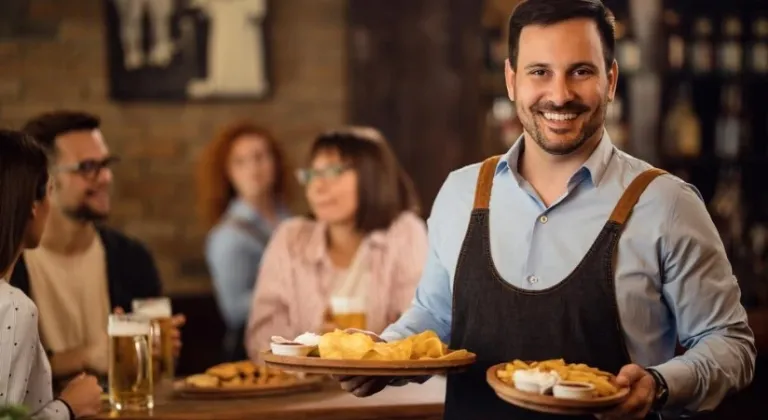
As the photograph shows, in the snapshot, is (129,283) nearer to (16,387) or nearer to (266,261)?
(266,261)

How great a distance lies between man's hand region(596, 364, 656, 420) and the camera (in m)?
2.20

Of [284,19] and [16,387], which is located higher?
[284,19]

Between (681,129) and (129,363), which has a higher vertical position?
(681,129)

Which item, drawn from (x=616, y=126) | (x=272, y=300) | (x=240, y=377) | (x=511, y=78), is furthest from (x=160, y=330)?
(x=616, y=126)

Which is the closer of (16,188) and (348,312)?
(16,188)

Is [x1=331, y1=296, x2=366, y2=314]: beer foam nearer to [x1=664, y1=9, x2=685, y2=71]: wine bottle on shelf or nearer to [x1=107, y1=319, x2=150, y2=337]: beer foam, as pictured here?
[x1=107, y1=319, x2=150, y2=337]: beer foam

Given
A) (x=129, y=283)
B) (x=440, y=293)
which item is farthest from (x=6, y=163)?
(x=129, y=283)

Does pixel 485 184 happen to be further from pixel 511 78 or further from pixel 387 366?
pixel 387 366

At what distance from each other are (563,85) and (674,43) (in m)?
4.45

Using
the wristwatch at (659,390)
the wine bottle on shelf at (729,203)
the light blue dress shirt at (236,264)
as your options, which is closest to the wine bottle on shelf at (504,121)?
the wine bottle on shelf at (729,203)

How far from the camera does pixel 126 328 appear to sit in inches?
123

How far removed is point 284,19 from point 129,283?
294cm

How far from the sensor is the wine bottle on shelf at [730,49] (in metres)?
6.80

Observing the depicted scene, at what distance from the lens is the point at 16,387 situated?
2568 mm
